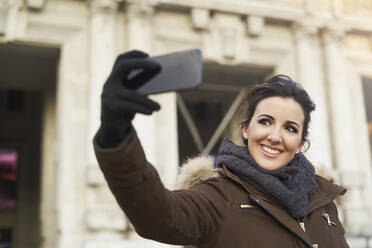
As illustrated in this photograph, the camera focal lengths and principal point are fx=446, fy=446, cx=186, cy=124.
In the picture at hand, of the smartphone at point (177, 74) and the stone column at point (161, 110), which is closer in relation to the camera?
the smartphone at point (177, 74)

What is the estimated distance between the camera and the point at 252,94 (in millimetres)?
2439

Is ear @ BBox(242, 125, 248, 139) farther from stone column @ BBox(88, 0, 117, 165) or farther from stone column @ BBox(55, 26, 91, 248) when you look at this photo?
stone column @ BBox(55, 26, 91, 248)

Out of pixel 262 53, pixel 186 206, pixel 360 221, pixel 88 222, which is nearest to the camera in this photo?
pixel 186 206

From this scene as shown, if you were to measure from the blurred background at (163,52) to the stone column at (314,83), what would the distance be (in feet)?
0.09

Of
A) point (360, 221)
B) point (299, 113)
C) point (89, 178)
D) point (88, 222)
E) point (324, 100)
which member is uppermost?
point (324, 100)

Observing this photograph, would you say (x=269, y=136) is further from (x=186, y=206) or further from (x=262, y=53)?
(x=262, y=53)

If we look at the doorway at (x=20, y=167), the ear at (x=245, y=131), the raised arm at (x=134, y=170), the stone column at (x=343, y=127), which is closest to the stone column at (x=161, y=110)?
the stone column at (x=343, y=127)

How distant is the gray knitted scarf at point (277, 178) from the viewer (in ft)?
6.78

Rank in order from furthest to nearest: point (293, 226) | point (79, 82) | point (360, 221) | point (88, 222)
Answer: point (360, 221) < point (79, 82) < point (88, 222) < point (293, 226)

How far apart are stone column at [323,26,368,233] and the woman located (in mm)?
9193

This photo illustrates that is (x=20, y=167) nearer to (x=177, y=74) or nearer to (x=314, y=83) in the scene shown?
(x=314, y=83)

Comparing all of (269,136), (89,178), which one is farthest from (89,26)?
(269,136)

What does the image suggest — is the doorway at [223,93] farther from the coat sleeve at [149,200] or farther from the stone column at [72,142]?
the coat sleeve at [149,200]

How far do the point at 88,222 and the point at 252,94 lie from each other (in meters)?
7.18
